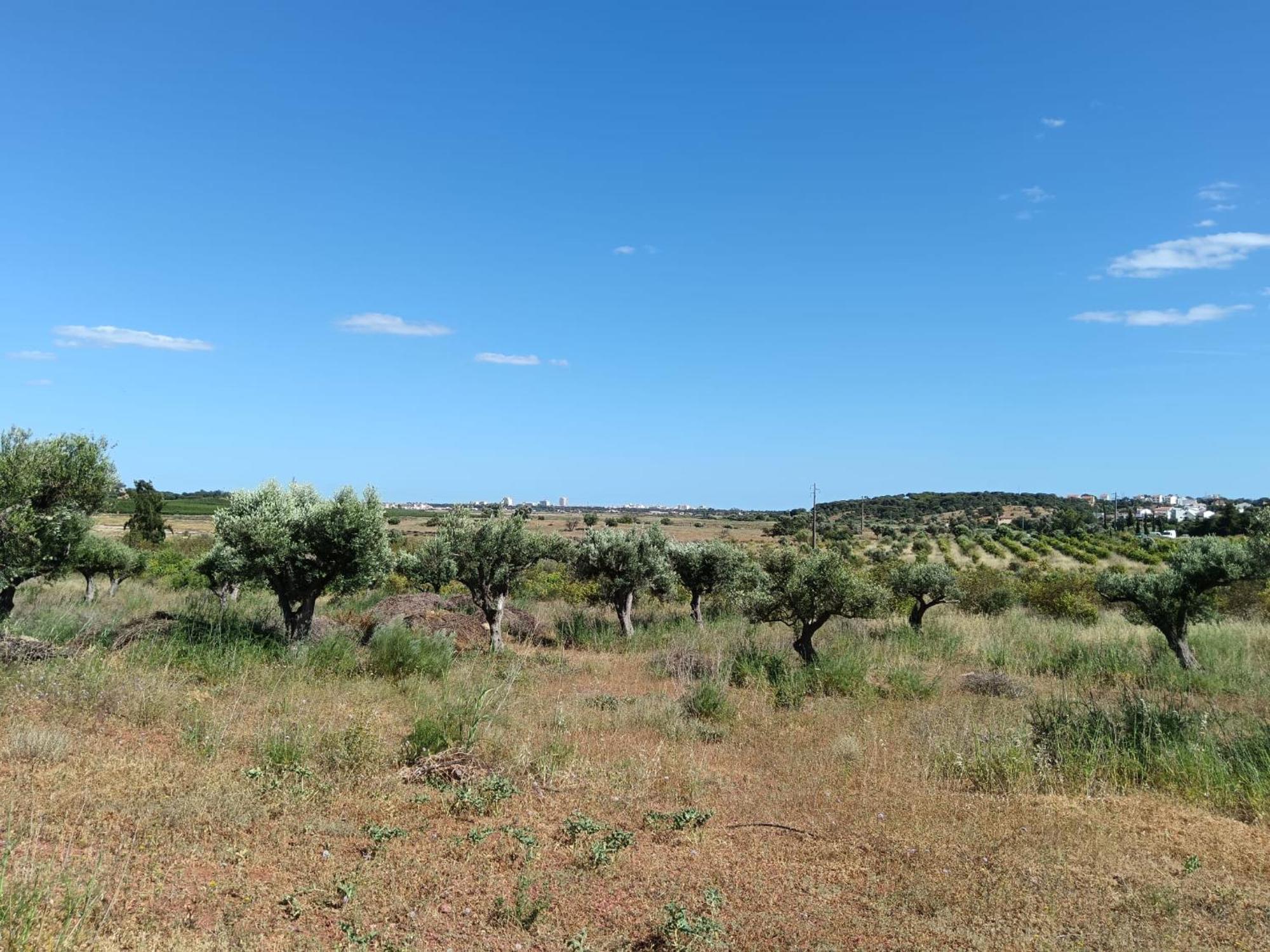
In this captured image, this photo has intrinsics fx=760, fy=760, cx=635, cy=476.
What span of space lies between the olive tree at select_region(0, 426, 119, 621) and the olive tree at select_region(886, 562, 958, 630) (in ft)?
59.3

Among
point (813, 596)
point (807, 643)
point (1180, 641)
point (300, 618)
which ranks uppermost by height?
point (813, 596)

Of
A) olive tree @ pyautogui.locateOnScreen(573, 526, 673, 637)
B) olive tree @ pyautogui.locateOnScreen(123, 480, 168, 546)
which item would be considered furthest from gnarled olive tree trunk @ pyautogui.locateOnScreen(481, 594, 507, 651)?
olive tree @ pyautogui.locateOnScreen(123, 480, 168, 546)

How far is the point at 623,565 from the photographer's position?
20344mm

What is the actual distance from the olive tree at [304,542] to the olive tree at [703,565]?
34.4 ft

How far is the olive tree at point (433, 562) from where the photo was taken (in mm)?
16969

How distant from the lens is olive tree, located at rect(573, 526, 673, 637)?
66.3ft

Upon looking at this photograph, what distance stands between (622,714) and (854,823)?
4.34 meters

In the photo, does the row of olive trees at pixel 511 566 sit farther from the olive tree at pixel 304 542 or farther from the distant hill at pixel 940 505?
the distant hill at pixel 940 505

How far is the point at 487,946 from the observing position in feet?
15.5

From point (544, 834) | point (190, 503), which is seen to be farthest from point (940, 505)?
point (544, 834)

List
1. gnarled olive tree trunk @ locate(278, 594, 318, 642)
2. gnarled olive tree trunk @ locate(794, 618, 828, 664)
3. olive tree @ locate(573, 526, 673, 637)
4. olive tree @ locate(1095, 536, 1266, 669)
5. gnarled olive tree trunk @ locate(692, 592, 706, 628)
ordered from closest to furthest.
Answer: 1. gnarled olive tree trunk @ locate(278, 594, 318, 642)
2. olive tree @ locate(1095, 536, 1266, 669)
3. gnarled olive tree trunk @ locate(794, 618, 828, 664)
4. olive tree @ locate(573, 526, 673, 637)
5. gnarled olive tree trunk @ locate(692, 592, 706, 628)

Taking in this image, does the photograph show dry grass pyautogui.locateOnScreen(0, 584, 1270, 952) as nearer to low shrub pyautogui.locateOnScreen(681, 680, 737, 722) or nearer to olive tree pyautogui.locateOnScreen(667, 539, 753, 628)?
low shrub pyautogui.locateOnScreen(681, 680, 737, 722)

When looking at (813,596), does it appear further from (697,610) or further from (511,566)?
(697,610)

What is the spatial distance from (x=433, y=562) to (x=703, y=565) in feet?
27.6
